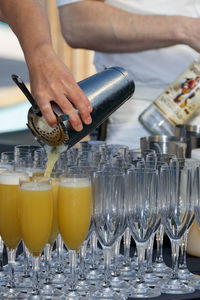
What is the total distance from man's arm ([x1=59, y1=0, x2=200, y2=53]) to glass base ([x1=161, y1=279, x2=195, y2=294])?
3.67 ft

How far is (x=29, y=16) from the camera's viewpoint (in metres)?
1.61

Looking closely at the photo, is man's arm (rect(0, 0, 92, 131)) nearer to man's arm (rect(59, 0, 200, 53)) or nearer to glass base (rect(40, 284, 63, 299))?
glass base (rect(40, 284, 63, 299))

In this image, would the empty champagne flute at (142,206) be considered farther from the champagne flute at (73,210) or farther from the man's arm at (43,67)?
the man's arm at (43,67)

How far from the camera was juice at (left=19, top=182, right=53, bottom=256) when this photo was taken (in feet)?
4.23

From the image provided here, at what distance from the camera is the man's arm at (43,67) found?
4.52 ft

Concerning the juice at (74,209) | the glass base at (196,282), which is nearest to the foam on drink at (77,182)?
the juice at (74,209)

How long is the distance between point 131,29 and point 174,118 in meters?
0.45

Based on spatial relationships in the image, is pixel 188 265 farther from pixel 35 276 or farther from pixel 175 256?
pixel 35 276

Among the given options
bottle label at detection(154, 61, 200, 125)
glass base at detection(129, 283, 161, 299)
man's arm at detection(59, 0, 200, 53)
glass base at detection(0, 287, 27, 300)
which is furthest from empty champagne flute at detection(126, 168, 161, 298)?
man's arm at detection(59, 0, 200, 53)

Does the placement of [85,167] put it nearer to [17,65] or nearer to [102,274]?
[102,274]

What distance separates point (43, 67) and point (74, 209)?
0.37 m

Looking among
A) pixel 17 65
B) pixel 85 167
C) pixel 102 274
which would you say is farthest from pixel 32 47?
pixel 17 65

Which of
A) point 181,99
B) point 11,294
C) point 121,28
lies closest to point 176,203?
point 11,294

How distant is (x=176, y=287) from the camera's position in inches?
53.4
